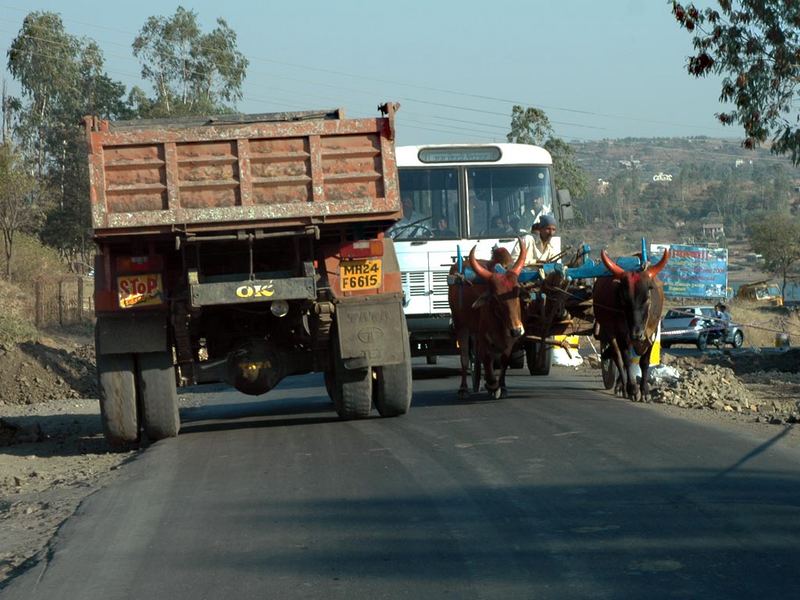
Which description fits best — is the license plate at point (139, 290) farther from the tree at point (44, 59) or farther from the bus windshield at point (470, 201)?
the tree at point (44, 59)

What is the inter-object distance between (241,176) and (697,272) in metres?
60.9

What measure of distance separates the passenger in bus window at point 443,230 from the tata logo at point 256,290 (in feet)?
23.5

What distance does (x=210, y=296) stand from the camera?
36.4 feet

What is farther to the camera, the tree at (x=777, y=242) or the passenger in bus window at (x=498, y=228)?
the tree at (x=777, y=242)

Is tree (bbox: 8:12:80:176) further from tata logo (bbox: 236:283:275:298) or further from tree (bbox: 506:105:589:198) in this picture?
tata logo (bbox: 236:283:275:298)

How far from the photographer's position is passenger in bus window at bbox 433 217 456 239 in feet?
59.5

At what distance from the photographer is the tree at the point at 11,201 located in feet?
144

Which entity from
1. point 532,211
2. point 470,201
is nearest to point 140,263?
point 470,201

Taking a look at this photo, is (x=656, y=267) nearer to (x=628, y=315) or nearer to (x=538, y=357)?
(x=628, y=315)

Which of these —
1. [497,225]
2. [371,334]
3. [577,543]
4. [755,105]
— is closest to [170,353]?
[371,334]

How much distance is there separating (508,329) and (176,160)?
4.60m

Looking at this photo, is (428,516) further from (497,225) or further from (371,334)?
(497,225)

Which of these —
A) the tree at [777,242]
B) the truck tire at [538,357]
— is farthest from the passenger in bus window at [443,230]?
the tree at [777,242]

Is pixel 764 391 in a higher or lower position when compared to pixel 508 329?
lower
